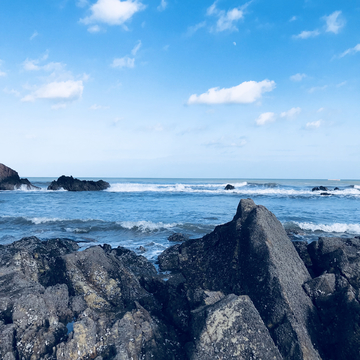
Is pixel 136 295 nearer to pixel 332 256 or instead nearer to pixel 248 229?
pixel 248 229

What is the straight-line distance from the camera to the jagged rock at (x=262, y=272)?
324 centimetres

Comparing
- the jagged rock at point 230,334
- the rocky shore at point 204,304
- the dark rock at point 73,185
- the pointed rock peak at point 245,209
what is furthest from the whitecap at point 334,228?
the dark rock at point 73,185

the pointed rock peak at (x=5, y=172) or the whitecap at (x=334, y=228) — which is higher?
the pointed rock peak at (x=5, y=172)

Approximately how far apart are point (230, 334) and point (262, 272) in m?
1.12

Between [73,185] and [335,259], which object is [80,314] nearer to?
[335,259]

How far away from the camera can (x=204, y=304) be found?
11.6 ft

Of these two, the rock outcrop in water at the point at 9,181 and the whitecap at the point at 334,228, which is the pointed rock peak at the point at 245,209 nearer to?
the whitecap at the point at 334,228

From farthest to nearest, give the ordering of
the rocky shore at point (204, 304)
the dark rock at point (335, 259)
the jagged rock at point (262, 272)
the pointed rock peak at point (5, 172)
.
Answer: the pointed rock peak at point (5, 172) → the dark rock at point (335, 259) → the jagged rock at point (262, 272) → the rocky shore at point (204, 304)

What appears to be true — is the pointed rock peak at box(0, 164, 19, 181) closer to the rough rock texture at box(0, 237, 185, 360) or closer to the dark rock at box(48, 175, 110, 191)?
the dark rock at box(48, 175, 110, 191)

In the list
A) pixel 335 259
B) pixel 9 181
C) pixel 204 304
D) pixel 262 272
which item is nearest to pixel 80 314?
pixel 204 304

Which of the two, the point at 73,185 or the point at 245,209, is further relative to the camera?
the point at 73,185

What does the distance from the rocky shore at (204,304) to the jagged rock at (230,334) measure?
0.4 inches

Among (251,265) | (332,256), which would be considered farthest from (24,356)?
(332,256)

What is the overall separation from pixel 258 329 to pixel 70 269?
3118 millimetres
